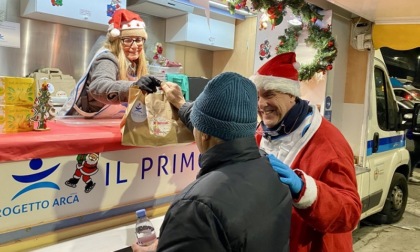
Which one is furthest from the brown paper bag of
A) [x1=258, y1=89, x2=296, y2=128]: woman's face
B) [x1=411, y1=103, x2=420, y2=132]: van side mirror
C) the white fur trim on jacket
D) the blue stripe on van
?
[x1=411, y1=103, x2=420, y2=132]: van side mirror

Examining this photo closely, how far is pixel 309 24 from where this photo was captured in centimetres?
379

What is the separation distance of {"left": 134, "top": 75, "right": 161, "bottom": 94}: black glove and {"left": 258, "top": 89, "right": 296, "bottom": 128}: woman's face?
51cm

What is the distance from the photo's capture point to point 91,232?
166 centimetres

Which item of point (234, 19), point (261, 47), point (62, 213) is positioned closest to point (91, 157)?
point (62, 213)

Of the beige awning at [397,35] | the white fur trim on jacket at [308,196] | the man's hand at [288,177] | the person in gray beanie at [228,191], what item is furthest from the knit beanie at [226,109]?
the beige awning at [397,35]

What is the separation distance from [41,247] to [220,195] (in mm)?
930

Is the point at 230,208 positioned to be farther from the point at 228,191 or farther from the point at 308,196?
the point at 308,196

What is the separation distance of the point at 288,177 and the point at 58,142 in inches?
36.1

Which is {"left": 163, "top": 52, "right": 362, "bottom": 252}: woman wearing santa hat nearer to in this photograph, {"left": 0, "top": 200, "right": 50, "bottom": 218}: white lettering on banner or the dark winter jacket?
the dark winter jacket

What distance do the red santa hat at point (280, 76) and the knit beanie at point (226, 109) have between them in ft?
2.21

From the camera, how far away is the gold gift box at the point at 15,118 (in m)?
1.57

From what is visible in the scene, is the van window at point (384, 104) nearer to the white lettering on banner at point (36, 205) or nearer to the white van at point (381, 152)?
the white van at point (381, 152)

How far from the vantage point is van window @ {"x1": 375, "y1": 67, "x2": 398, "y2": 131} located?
4.11 m

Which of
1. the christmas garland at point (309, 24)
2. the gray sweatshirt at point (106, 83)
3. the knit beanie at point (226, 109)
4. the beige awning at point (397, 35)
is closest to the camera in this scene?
the knit beanie at point (226, 109)
